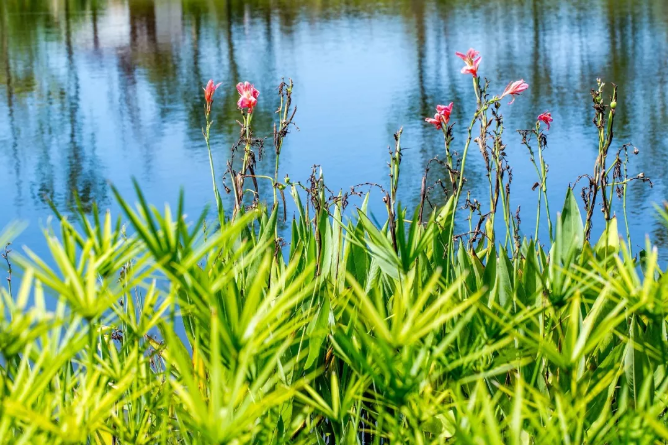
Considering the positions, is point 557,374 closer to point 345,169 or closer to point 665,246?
point 665,246

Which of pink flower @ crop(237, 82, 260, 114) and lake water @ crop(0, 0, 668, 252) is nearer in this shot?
pink flower @ crop(237, 82, 260, 114)

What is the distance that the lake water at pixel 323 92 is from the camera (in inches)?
205

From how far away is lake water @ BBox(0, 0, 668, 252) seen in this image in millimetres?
5219

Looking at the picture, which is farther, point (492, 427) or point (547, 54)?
point (547, 54)

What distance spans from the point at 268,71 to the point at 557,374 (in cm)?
776

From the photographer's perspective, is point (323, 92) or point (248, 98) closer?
point (248, 98)

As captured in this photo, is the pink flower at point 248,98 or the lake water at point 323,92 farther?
the lake water at point 323,92

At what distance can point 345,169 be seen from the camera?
5.18 m

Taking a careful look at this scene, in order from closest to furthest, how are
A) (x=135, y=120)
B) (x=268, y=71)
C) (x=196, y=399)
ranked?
(x=196, y=399), (x=135, y=120), (x=268, y=71)

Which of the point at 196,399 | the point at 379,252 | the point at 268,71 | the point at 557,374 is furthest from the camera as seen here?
the point at 268,71

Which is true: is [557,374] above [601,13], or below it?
below

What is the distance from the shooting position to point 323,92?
295 inches

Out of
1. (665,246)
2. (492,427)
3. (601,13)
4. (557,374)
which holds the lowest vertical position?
(665,246)

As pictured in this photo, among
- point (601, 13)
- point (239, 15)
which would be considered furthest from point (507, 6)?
point (239, 15)
